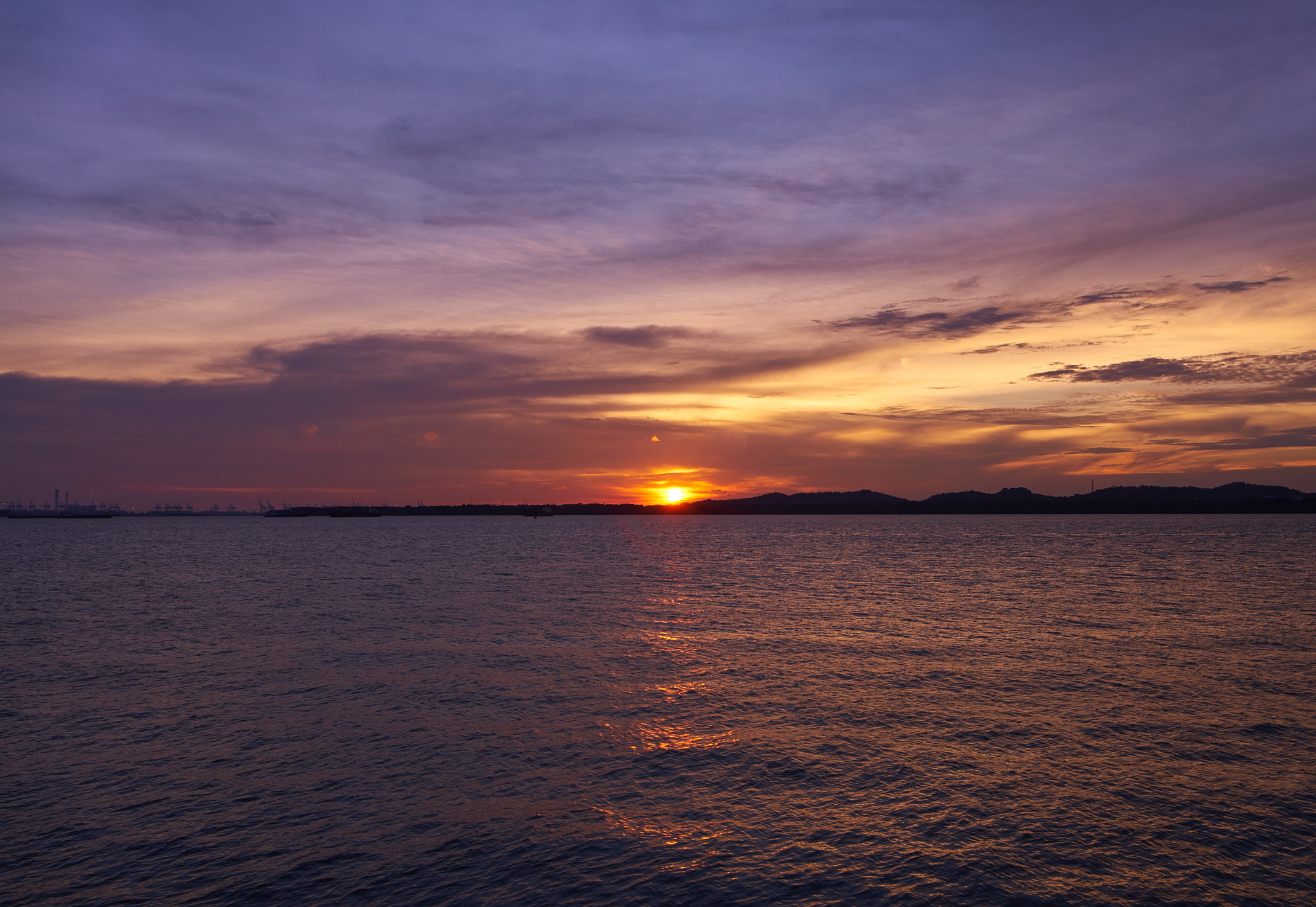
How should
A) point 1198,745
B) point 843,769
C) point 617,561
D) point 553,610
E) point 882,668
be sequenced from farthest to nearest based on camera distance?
point 617,561
point 553,610
point 882,668
point 1198,745
point 843,769

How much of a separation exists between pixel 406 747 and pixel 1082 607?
2108 inches

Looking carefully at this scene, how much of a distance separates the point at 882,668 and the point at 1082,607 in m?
31.7

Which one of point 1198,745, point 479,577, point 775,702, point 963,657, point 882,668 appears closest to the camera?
point 1198,745

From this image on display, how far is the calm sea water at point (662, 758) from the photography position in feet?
53.8

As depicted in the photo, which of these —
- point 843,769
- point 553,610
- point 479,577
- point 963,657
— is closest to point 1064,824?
point 843,769

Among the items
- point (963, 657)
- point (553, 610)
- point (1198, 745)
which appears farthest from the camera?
point (553, 610)

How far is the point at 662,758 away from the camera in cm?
2402

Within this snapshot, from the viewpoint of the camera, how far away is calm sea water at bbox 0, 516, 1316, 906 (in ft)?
53.8

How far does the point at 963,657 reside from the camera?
3941cm

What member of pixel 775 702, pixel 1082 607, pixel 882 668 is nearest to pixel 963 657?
pixel 882 668

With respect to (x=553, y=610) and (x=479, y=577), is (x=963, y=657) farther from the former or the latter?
(x=479, y=577)

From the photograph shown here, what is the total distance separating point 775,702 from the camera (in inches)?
1195

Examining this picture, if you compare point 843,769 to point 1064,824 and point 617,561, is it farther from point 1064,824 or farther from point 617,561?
point 617,561

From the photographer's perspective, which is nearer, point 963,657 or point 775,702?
point 775,702
